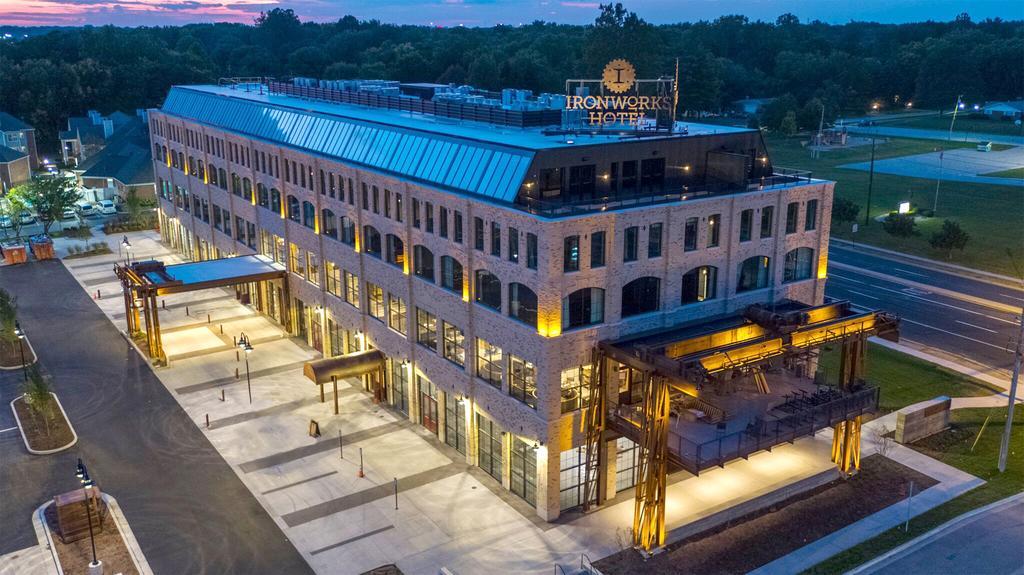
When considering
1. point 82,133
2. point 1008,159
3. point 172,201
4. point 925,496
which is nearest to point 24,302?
point 172,201

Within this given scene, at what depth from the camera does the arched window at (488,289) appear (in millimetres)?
40812

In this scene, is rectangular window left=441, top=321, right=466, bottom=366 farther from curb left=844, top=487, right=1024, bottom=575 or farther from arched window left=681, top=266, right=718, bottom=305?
curb left=844, top=487, right=1024, bottom=575

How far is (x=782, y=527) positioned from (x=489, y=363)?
16.2 m

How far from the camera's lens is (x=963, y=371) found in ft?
187

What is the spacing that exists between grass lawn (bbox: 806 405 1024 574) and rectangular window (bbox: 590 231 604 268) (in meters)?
16.3

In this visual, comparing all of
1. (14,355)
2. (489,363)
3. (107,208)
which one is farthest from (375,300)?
(107,208)

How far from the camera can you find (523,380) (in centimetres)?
3994

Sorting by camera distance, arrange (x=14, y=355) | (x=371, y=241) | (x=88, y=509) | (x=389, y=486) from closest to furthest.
→ (x=88, y=509) < (x=389, y=486) < (x=371, y=241) < (x=14, y=355)

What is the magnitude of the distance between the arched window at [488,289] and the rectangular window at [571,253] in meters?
4.35

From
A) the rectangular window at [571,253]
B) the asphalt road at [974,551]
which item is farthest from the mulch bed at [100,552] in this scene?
the asphalt road at [974,551]

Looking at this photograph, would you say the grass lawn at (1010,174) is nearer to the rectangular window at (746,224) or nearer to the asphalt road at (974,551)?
the rectangular window at (746,224)

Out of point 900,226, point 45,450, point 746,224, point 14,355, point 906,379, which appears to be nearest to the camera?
point 746,224

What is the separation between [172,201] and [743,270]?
6989cm

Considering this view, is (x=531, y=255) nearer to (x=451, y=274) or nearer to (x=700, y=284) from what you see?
(x=451, y=274)
